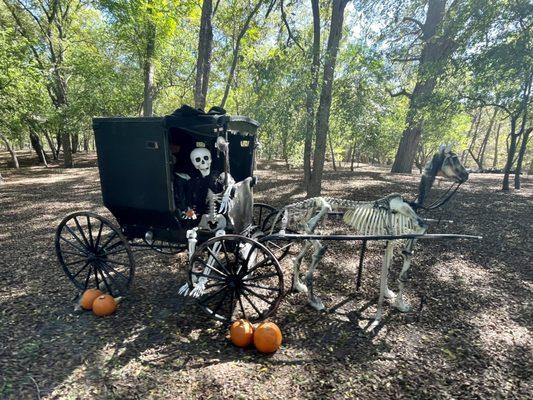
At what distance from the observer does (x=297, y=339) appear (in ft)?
11.8

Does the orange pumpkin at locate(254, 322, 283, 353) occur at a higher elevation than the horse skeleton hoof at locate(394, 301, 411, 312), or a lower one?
higher

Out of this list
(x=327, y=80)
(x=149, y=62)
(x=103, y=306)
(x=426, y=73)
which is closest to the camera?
(x=103, y=306)

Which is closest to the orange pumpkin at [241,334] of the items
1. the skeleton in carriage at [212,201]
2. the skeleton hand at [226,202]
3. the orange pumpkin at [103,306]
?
the skeleton in carriage at [212,201]

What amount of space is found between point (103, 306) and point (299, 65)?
775 cm

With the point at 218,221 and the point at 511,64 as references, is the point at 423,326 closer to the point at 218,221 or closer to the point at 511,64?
the point at 218,221

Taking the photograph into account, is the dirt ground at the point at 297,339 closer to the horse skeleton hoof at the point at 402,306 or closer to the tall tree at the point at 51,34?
the horse skeleton hoof at the point at 402,306

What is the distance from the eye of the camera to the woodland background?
8070 mm

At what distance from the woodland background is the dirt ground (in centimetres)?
484

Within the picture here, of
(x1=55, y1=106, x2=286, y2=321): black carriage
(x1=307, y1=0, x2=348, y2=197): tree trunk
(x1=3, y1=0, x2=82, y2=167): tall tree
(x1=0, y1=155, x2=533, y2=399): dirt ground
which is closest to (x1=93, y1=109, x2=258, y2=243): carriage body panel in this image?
(x1=55, y1=106, x2=286, y2=321): black carriage

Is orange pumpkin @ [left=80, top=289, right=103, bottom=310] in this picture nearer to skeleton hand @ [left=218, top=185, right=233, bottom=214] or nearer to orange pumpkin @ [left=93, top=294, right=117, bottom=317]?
orange pumpkin @ [left=93, top=294, right=117, bottom=317]

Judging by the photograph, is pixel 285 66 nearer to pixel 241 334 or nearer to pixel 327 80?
pixel 327 80

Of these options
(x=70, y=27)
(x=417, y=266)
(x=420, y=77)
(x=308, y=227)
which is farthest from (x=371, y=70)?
(x=70, y=27)

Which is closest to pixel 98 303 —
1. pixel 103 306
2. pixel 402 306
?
pixel 103 306

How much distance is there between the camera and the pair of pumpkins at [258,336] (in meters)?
3.27
